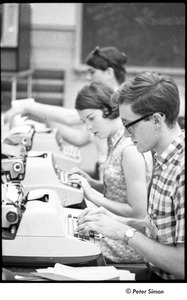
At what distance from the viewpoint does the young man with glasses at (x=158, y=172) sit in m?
1.72

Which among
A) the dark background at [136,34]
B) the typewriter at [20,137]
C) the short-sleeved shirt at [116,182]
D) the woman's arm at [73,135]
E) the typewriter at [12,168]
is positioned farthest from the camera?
the dark background at [136,34]

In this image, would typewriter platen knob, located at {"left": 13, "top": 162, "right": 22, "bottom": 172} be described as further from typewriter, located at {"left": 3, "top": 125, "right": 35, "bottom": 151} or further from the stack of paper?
the stack of paper

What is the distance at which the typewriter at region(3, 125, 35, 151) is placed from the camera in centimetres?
292

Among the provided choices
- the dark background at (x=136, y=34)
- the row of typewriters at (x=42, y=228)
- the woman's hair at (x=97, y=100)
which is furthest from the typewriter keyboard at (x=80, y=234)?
the dark background at (x=136, y=34)

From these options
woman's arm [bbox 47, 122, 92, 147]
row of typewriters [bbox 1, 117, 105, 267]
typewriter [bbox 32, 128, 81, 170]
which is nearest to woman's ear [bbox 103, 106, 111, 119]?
row of typewriters [bbox 1, 117, 105, 267]

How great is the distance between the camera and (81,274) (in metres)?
1.72

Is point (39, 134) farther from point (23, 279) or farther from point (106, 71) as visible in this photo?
point (23, 279)

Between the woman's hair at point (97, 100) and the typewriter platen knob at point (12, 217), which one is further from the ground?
the woman's hair at point (97, 100)

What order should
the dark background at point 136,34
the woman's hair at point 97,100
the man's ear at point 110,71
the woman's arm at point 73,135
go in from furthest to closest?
the dark background at point 136,34, the woman's arm at point 73,135, the man's ear at point 110,71, the woman's hair at point 97,100

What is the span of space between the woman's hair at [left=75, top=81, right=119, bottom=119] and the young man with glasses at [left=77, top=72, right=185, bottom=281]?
68cm

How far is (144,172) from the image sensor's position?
2.31 meters

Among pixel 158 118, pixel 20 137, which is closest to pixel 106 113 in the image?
pixel 20 137

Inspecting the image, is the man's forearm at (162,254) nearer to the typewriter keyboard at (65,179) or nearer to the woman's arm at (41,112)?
the typewriter keyboard at (65,179)

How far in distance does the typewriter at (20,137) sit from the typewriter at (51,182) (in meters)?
0.45
